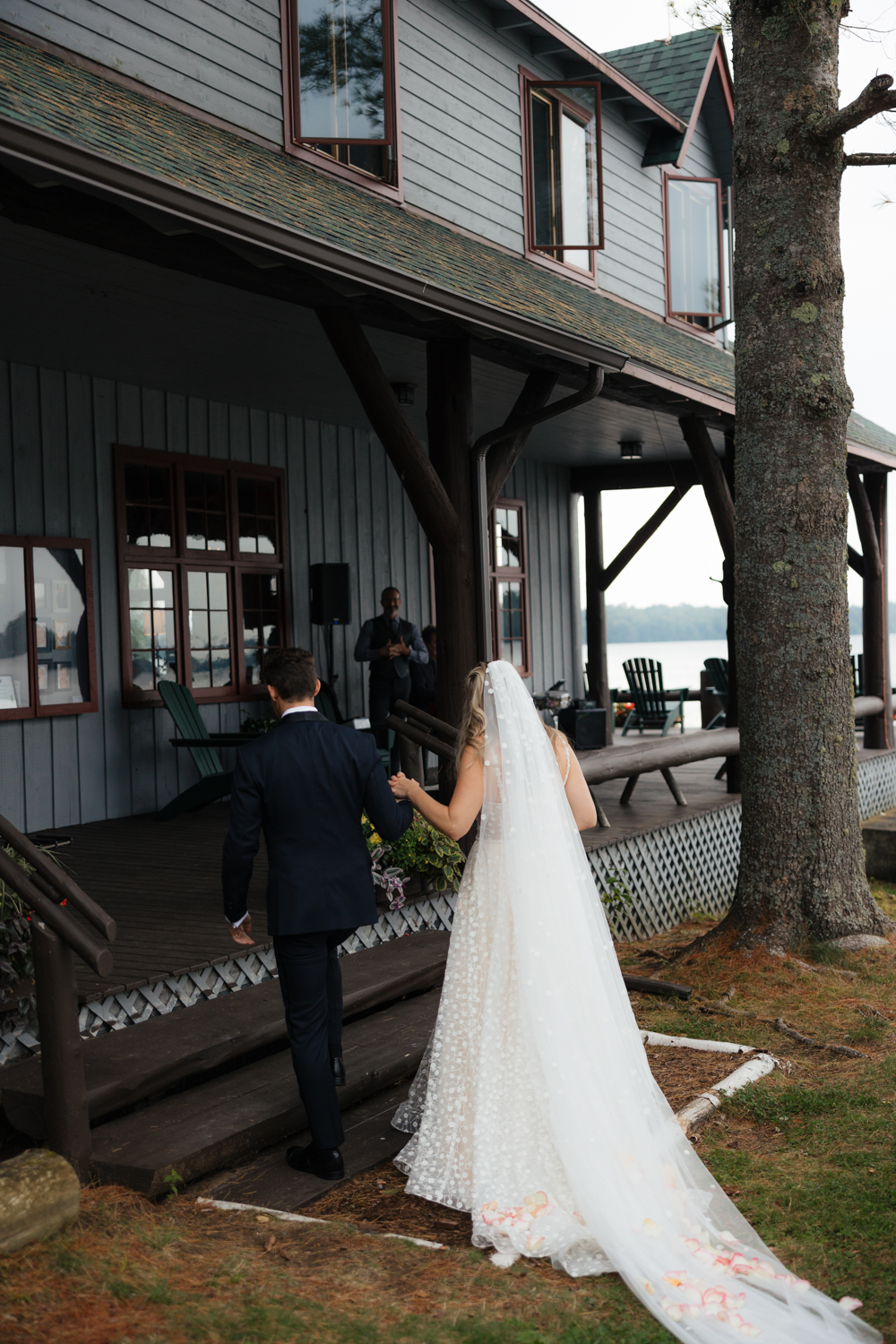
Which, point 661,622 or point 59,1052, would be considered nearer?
point 59,1052

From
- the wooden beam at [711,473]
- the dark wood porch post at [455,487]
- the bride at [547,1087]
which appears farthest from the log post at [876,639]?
the bride at [547,1087]

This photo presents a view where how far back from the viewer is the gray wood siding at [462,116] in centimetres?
937

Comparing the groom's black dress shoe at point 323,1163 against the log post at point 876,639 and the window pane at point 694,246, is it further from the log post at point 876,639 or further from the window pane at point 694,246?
the window pane at point 694,246

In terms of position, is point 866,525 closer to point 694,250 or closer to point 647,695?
point 694,250

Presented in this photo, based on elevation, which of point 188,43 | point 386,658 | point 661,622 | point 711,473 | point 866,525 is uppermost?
point 188,43

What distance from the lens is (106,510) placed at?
28.1 feet

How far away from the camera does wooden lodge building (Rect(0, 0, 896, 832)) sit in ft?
19.1

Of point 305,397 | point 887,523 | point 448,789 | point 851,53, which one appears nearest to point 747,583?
point 448,789

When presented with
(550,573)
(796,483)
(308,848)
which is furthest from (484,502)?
(550,573)

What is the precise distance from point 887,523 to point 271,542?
703 centimetres

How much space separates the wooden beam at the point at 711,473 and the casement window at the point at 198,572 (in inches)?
132

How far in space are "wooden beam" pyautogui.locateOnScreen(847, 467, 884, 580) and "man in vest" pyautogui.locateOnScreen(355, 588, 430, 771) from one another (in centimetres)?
510

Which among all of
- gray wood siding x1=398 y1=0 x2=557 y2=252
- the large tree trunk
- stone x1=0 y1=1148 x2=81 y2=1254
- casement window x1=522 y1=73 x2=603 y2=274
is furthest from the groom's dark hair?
casement window x1=522 y1=73 x2=603 y2=274

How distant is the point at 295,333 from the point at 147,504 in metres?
2.10
